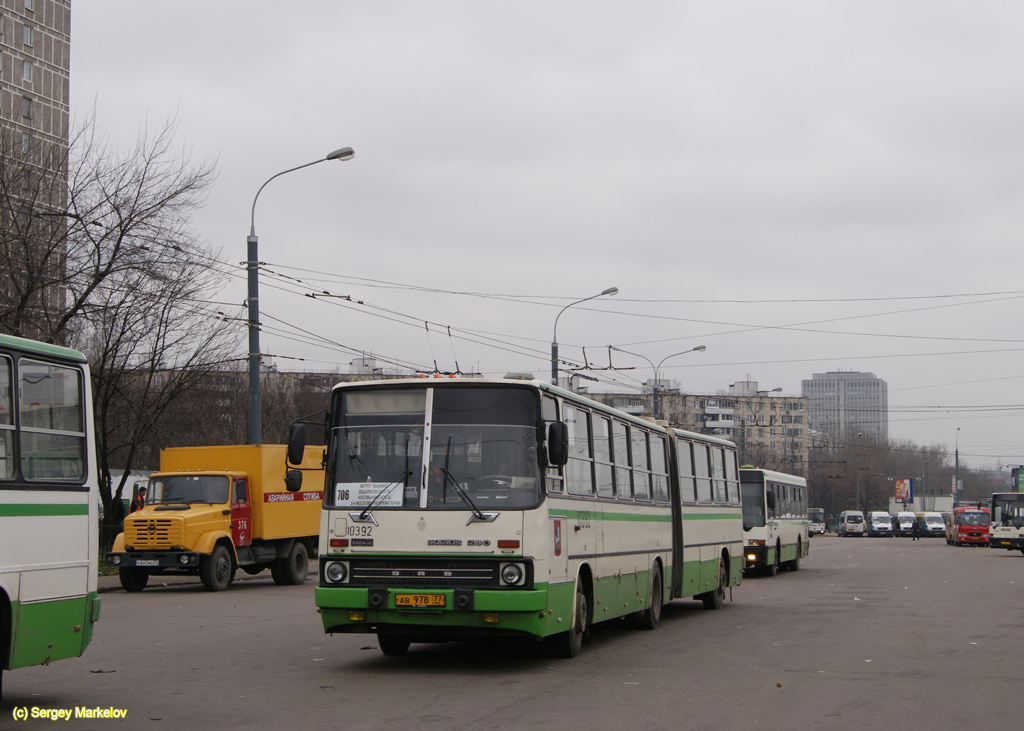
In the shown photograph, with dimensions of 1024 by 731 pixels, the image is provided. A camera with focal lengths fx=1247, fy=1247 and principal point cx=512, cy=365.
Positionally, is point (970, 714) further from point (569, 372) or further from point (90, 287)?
point (569, 372)

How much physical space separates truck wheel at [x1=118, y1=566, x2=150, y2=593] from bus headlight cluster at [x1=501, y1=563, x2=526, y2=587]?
46.4 ft

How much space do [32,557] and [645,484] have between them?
9.18 metres

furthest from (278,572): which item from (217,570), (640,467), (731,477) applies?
(640,467)

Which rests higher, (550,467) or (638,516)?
(550,467)

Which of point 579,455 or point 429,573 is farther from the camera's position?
point 579,455

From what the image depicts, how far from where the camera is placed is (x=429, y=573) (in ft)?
36.8

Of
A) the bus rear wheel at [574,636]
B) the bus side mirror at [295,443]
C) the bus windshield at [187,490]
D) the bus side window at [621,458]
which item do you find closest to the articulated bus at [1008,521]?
the bus windshield at [187,490]

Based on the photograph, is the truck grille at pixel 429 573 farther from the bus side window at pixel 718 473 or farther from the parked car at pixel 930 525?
the parked car at pixel 930 525

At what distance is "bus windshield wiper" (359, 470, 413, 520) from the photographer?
37.5 ft

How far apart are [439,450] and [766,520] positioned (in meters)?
21.3

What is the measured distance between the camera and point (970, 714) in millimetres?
9273

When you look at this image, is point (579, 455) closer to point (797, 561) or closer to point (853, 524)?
point (797, 561)

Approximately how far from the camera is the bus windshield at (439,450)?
11.4m

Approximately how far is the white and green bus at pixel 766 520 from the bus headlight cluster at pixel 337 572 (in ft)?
63.7
